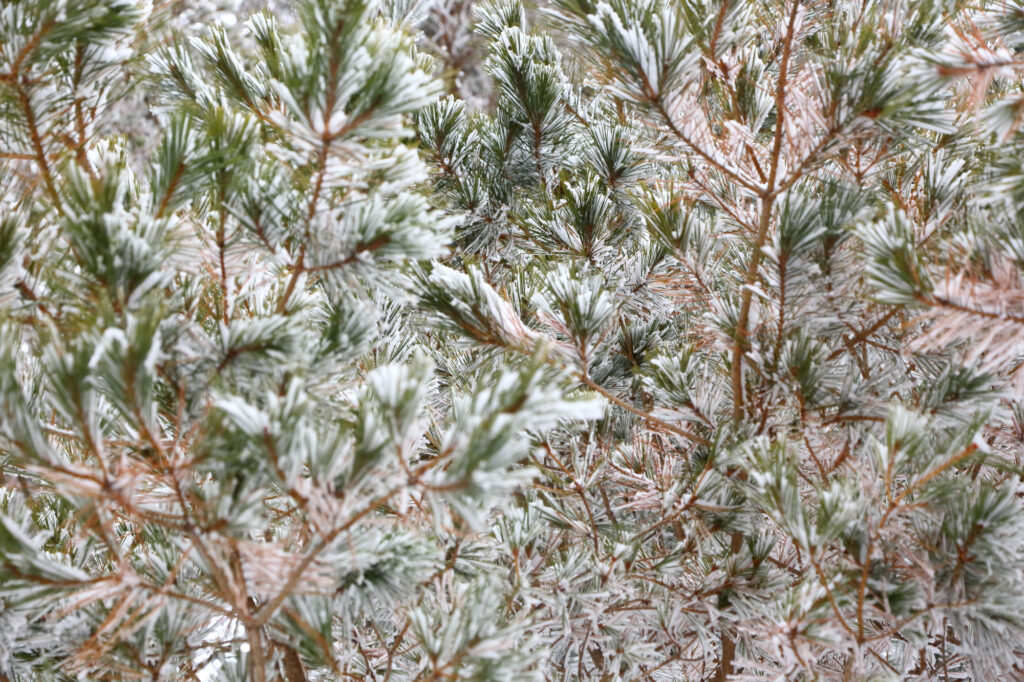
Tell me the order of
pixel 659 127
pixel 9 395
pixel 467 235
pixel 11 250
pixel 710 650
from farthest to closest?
pixel 467 235
pixel 710 650
pixel 659 127
pixel 11 250
pixel 9 395

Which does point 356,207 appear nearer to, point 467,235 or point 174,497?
point 174,497

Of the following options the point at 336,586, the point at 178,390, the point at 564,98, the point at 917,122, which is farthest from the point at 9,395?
the point at 564,98

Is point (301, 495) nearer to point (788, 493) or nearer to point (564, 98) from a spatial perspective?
point (788, 493)

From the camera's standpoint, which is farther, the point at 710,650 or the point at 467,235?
the point at 467,235

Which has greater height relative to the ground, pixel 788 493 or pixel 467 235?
pixel 467 235

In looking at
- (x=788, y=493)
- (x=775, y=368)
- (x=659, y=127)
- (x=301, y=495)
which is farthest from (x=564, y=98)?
(x=301, y=495)

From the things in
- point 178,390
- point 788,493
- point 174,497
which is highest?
point 178,390

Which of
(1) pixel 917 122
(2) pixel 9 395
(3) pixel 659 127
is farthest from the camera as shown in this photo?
(3) pixel 659 127
